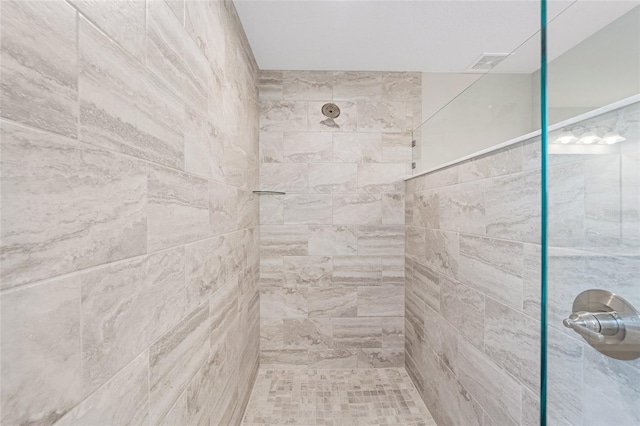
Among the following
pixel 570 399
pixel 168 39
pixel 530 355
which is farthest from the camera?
pixel 530 355

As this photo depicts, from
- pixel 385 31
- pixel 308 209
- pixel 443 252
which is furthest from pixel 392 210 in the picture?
pixel 385 31

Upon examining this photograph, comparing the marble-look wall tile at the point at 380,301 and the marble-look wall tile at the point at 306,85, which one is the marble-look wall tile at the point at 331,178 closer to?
the marble-look wall tile at the point at 306,85

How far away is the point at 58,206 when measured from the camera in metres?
0.52

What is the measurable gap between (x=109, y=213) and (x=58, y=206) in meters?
0.13

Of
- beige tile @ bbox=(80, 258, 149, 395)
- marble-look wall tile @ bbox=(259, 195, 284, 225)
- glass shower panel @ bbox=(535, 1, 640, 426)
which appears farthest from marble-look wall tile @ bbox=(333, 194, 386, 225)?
glass shower panel @ bbox=(535, 1, 640, 426)

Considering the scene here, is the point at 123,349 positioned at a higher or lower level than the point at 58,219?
lower

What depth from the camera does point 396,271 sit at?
2.58 meters

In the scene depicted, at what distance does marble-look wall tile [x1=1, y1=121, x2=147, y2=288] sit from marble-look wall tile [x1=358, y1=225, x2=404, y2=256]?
2.00m

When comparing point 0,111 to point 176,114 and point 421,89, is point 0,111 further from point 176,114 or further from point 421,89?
point 421,89

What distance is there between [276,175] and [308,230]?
50cm

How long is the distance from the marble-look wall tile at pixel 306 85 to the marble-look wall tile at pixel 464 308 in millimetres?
1647

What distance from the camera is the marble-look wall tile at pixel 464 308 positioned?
4.53 ft

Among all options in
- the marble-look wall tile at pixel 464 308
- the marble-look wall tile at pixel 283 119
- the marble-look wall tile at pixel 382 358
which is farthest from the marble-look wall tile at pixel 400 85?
the marble-look wall tile at pixel 382 358

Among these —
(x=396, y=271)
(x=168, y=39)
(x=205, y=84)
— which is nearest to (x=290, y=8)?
(x=205, y=84)
